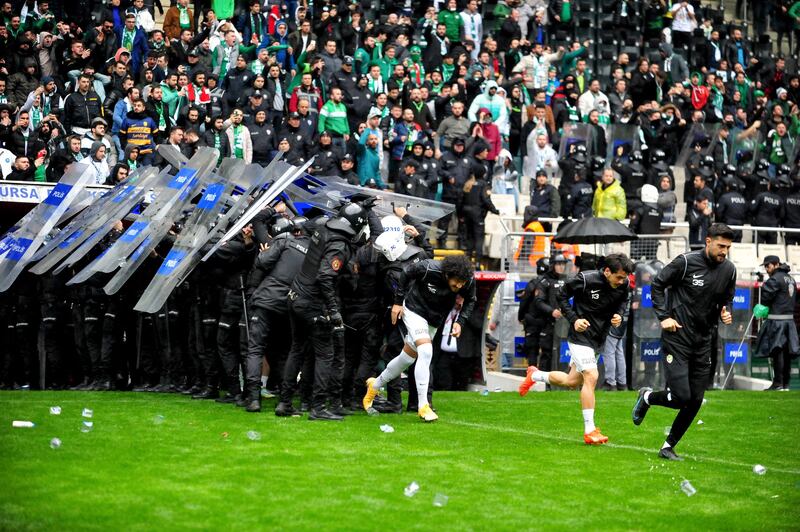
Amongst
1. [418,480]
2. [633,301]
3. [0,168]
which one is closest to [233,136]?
[0,168]

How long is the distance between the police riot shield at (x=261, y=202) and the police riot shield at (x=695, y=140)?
13.4 meters

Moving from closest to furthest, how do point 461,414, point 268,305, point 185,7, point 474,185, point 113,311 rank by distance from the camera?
point 268,305 < point 461,414 < point 113,311 < point 474,185 < point 185,7

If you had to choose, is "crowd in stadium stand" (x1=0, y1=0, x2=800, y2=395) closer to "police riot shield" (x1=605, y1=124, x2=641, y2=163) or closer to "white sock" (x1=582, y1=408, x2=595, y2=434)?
"police riot shield" (x1=605, y1=124, x2=641, y2=163)

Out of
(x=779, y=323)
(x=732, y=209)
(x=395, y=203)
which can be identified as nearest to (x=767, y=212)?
(x=732, y=209)

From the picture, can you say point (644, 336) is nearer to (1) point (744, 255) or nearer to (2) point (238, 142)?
(1) point (744, 255)

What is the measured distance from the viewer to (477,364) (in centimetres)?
1717

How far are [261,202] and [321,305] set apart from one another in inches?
75.3

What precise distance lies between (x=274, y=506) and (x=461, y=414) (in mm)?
5777

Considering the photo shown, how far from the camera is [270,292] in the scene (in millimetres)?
12586

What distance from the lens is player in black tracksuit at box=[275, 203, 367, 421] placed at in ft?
39.2

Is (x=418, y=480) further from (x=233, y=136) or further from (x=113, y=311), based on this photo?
(x=233, y=136)

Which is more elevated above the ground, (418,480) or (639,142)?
(639,142)

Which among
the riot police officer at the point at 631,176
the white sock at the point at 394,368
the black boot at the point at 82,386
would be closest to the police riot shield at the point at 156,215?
the black boot at the point at 82,386

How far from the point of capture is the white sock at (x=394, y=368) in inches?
490
